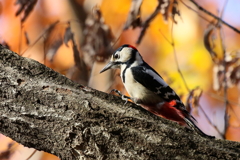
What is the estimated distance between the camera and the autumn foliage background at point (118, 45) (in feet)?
11.0

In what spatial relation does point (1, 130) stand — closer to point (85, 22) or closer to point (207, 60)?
point (85, 22)

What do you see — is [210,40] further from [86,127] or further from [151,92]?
[86,127]

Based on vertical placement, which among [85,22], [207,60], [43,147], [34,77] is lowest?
[43,147]

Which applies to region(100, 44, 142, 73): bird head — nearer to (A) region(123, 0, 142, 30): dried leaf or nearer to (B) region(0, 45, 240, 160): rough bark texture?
(A) region(123, 0, 142, 30): dried leaf

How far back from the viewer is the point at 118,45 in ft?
12.6

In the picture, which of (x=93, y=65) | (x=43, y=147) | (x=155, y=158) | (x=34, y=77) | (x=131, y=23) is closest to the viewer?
(x=155, y=158)

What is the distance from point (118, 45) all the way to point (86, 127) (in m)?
2.50

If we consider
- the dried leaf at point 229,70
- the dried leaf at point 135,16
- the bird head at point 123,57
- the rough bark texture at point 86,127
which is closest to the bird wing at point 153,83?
the bird head at point 123,57

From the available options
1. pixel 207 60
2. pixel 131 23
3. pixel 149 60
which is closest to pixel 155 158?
pixel 131 23

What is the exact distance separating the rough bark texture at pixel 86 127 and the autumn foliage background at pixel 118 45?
66.3 inches

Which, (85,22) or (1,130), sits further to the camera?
(85,22)

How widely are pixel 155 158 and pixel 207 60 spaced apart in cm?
305

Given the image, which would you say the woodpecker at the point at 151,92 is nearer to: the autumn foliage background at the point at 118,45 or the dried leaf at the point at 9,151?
the autumn foliage background at the point at 118,45

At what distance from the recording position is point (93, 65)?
3734mm
